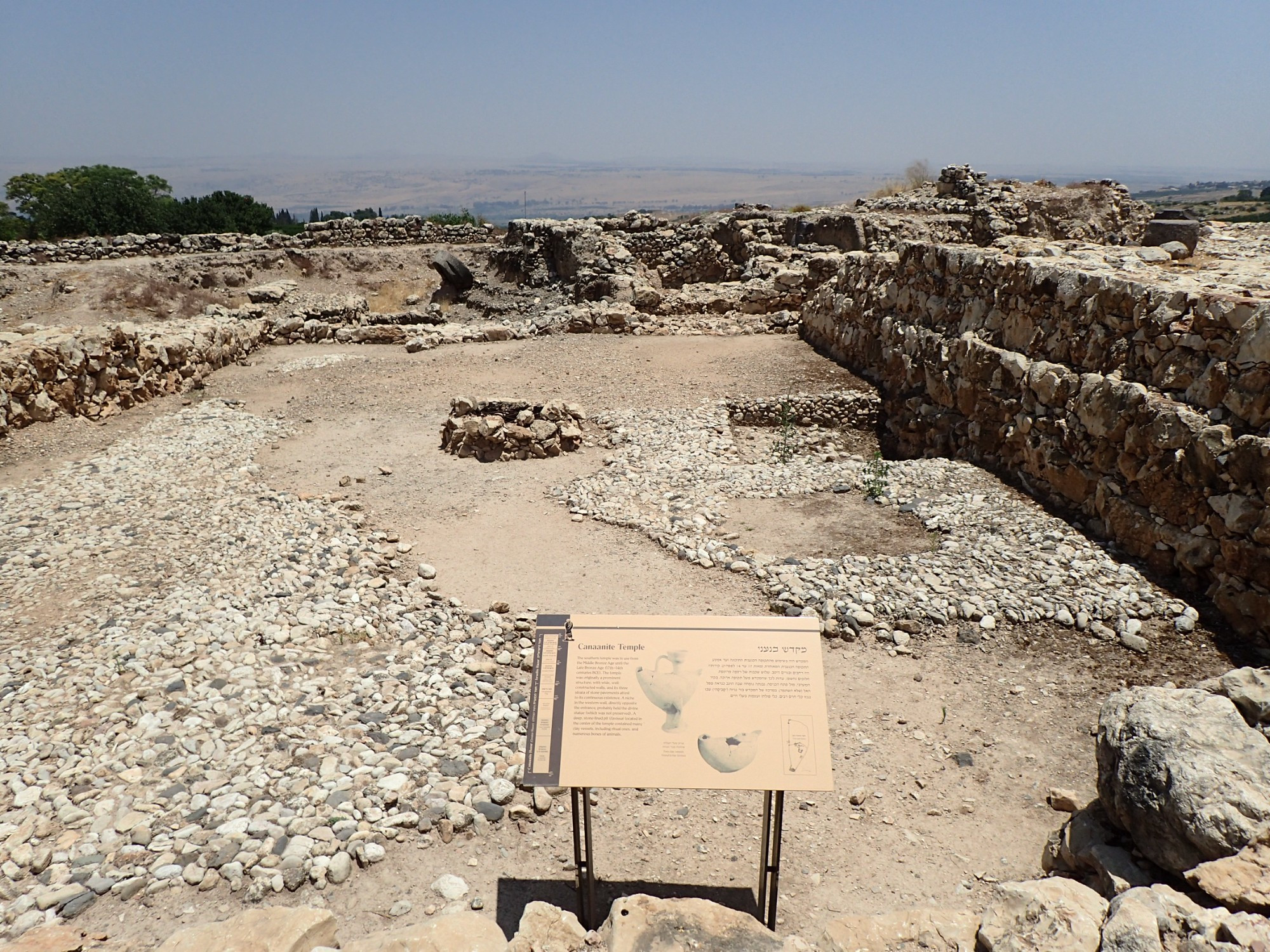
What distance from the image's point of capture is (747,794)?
4.66 m

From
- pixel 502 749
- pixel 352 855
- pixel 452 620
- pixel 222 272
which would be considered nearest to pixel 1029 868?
pixel 502 749

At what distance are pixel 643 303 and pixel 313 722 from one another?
13.9m

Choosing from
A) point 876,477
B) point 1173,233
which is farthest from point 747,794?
point 1173,233

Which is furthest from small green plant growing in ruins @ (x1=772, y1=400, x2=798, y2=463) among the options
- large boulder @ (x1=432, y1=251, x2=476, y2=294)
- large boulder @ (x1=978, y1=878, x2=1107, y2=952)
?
large boulder @ (x1=432, y1=251, x2=476, y2=294)

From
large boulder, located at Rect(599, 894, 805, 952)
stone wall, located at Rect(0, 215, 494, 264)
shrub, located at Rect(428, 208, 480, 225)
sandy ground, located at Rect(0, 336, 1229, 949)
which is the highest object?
shrub, located at Rect(428, 208, 480, 225)

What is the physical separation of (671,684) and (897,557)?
163 inches

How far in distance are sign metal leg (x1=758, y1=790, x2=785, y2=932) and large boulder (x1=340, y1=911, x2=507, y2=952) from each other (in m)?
1.29

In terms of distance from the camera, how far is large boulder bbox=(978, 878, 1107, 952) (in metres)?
2.81

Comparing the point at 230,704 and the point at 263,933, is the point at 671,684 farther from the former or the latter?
the point at 230,704

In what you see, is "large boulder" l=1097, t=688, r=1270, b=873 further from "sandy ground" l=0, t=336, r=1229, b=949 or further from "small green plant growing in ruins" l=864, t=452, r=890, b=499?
"small green plant growing in ruins" l=864, t=452, r=890, b=499

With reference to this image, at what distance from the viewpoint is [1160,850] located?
3.24 meters

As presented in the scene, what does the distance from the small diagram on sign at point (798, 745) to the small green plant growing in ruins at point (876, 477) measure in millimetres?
5272

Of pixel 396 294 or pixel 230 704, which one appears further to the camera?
pixel 396 294

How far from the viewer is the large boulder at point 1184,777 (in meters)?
3.06
